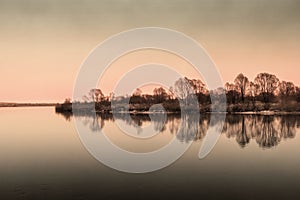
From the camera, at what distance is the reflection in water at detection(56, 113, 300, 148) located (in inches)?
239

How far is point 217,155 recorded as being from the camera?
537 cm

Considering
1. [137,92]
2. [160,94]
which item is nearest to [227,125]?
[160,94]

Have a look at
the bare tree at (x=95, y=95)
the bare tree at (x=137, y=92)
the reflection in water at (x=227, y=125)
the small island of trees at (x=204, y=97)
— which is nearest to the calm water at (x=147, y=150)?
the reflection in water at (x=227, y=125)

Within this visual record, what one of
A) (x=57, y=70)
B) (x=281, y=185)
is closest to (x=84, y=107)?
(x=57, y=70)

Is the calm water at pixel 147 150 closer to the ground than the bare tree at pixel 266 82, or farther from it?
closer to the ground

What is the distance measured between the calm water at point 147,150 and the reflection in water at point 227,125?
17 mm

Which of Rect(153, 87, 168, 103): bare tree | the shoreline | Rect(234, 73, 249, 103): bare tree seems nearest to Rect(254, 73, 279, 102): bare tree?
Rect(234, 73, 249, 103): bare tree

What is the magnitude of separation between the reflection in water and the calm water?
0.02 meters

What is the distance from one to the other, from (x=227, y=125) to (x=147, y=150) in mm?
1574

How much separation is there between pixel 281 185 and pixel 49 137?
146 inches

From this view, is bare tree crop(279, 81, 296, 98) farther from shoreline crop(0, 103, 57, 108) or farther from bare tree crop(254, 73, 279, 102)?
shoreline crop(0, 103, 57, 108)

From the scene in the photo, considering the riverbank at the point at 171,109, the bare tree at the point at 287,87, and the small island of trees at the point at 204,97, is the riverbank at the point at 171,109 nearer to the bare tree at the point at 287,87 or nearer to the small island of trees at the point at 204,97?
the small island of trees at the point at 204,97

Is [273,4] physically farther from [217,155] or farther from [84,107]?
[84,107]

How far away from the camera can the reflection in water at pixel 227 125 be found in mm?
6078
